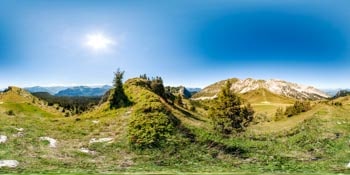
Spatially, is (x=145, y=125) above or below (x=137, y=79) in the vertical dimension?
below

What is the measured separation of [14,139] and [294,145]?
3627cm

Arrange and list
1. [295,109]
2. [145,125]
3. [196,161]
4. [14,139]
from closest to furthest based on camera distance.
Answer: [196,161] < [14,139] < [145,125] < [295,109]

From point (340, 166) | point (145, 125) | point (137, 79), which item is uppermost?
point (137, 79)

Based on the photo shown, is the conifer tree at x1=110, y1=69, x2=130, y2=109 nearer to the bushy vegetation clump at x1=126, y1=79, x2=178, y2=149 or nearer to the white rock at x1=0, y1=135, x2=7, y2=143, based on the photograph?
the bushy vegetation clump at x1=126, y1=79, x2=178, y2=149

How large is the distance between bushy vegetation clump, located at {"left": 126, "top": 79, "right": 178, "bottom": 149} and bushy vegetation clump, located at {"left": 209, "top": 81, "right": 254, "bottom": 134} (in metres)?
6.55

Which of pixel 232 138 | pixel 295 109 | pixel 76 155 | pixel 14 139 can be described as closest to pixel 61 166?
pixel 76 155

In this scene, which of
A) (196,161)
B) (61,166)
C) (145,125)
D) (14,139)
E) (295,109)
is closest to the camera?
(61,166)

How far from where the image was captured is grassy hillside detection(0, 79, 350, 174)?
4172 centimetres

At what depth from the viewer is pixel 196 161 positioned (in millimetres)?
45812

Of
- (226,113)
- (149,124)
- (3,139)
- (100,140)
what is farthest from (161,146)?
(3,139)

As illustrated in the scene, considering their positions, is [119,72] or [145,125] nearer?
[145,125]

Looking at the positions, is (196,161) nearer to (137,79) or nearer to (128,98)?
(128,98)

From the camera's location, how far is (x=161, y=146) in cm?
5081

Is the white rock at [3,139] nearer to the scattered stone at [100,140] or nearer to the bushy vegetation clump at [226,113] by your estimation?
the scattered stone at [100,140]
